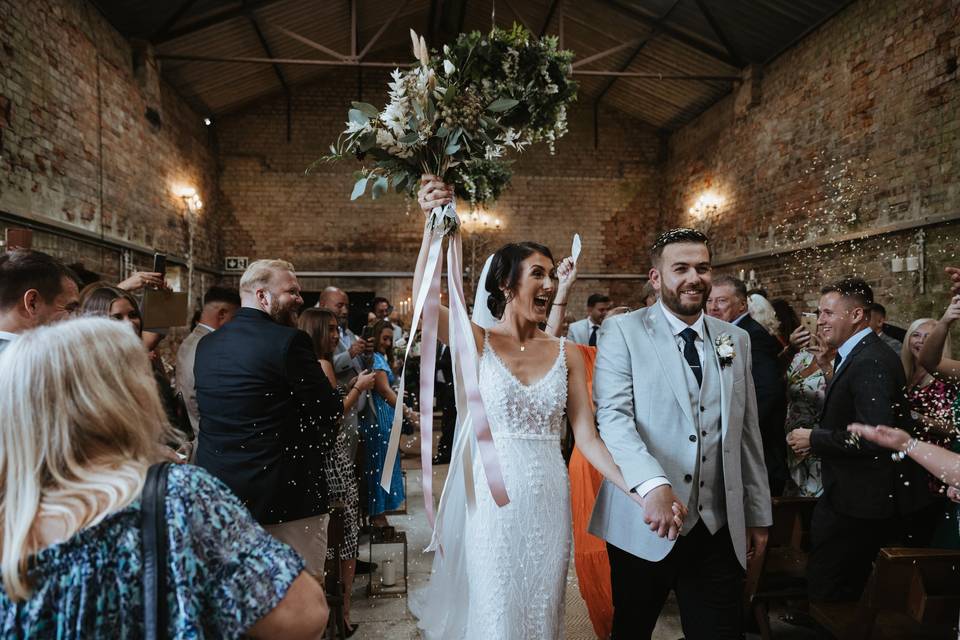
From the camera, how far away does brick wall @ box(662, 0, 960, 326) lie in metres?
6.65

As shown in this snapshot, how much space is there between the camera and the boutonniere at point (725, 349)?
212 cm

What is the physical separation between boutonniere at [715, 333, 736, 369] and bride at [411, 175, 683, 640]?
0.51 m

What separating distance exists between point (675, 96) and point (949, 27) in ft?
20.6

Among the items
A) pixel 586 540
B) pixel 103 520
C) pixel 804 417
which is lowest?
pixel 586 540

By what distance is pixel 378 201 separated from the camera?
44.1 ft

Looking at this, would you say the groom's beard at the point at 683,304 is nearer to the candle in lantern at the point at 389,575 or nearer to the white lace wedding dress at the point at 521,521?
the white lace wedding dress at the point at 521,521

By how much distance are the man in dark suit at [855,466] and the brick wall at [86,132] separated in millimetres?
7334

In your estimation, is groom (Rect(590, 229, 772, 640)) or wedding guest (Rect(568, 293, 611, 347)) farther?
wedding guest (Rect(568, 293, 611, 347))

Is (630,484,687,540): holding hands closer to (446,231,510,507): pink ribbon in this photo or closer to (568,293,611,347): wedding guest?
(446,231,510,507): pink ribbon

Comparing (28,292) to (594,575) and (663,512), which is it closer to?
(663,512)

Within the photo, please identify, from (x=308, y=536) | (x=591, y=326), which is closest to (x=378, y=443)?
(x=308, y=536)

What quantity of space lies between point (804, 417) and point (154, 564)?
146 inches

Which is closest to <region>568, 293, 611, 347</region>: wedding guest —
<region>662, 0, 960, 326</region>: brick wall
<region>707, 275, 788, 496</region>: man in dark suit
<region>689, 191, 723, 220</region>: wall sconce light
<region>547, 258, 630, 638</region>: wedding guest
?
<region>707, 275, 788, 496</region>: man in dark suit

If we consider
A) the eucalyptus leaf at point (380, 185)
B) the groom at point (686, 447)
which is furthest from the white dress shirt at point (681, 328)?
the eucalyptus leaf at point (380, 185)
